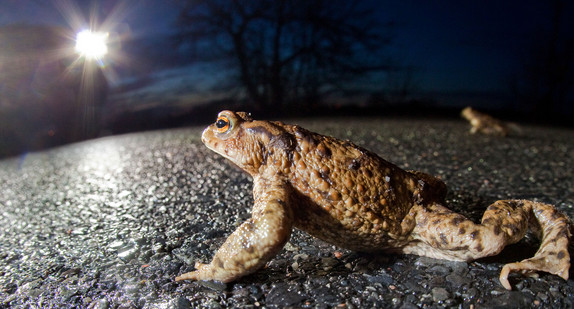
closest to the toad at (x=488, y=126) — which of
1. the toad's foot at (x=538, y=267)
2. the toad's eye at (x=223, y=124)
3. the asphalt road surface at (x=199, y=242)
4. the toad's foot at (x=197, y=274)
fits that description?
the asphalt road surface at (x=199, y=242)

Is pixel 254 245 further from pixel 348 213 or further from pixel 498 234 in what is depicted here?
pixel 498 234

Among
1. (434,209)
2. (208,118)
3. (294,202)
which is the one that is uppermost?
(208,118)

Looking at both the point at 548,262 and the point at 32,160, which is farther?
the point at 32,160

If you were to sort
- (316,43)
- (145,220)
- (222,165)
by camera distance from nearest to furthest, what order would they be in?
(145,220), (222,165), (316,43)

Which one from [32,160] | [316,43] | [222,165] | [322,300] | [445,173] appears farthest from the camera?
[316,43]

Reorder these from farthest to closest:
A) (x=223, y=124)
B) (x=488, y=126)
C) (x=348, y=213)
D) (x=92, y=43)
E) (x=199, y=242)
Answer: (x=488, y=126), (x=92, y=43), (x=199, y=242), (x=223, y=124), (x=348, y=213)

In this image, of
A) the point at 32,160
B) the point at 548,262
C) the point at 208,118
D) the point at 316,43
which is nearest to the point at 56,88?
the point at 32,160

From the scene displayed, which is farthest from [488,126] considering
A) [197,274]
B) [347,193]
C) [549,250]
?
[197,274]

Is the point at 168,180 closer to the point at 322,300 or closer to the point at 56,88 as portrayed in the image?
the point at 322,300
